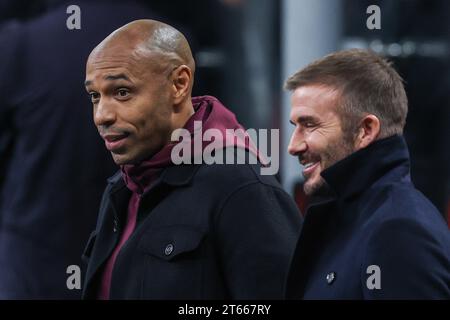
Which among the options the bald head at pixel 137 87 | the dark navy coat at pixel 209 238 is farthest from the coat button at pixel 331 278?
the bald head at pixel 137 87

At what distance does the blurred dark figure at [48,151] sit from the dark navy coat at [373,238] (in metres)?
1.07

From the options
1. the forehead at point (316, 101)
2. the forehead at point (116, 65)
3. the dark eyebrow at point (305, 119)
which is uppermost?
the forehead at point (116, 65)

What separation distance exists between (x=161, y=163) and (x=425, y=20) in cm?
291

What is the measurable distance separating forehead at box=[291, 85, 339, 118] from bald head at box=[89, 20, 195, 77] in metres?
0.30

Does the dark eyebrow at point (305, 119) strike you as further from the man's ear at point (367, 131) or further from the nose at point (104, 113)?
the nose at point (104, 113)

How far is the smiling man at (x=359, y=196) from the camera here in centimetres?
216

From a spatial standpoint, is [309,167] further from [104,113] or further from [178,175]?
[104,113]

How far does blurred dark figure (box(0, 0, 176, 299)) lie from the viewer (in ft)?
10.7

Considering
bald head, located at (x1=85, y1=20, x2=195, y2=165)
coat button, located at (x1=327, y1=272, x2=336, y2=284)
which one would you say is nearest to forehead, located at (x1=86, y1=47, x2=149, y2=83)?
bald head, located at (x1=85, y1=20, x2=195, y2=165)

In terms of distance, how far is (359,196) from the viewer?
90.4 inches

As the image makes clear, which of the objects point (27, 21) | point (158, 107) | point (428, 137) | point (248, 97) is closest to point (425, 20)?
point (428, 137)

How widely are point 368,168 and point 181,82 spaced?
49 centimetres

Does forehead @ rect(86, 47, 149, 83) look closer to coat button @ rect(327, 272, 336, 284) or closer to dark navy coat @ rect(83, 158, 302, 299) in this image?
dark navy coat @ rect(83, 158, 302, 299)

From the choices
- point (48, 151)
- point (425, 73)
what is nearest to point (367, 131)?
point (48, 151)
